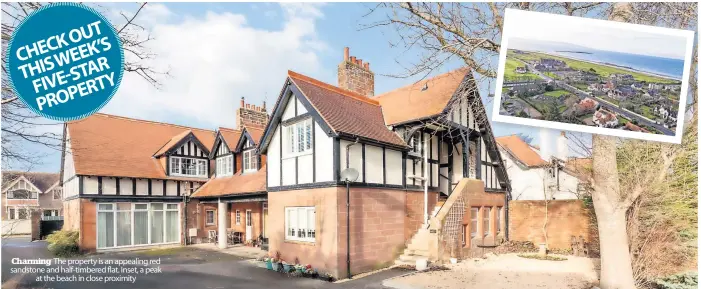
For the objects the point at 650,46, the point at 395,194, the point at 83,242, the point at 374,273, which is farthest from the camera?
the point at 83,242

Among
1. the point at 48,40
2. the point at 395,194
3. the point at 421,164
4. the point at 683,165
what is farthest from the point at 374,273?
the point at 48,40

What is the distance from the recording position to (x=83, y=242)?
1734 centimetres

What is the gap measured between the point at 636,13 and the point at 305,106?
8.61 meters

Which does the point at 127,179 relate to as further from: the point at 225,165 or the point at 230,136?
the point at 230,136

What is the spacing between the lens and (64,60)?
5945 millimetres

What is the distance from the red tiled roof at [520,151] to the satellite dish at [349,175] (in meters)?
18.4

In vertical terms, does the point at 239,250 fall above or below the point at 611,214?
below

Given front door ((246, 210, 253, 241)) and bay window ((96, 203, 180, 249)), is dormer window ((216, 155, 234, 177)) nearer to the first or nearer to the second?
front door ((246, 210, 253, 241))

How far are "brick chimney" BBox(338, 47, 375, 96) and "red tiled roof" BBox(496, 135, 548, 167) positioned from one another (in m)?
13.8

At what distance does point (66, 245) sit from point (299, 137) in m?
12.4

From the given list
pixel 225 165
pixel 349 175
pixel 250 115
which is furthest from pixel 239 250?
pixel 349 175

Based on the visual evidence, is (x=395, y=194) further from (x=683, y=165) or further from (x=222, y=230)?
(x=222, y=230)

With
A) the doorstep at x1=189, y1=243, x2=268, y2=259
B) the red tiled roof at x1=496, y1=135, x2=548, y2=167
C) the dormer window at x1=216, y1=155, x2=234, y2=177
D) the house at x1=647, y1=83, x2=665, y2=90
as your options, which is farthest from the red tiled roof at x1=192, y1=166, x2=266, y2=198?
the red tiled roof at x1=496, y1=135, x2=548, y2=167

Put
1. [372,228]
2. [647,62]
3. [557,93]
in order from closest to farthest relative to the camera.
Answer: [647,62], [557,93], [372,228]
